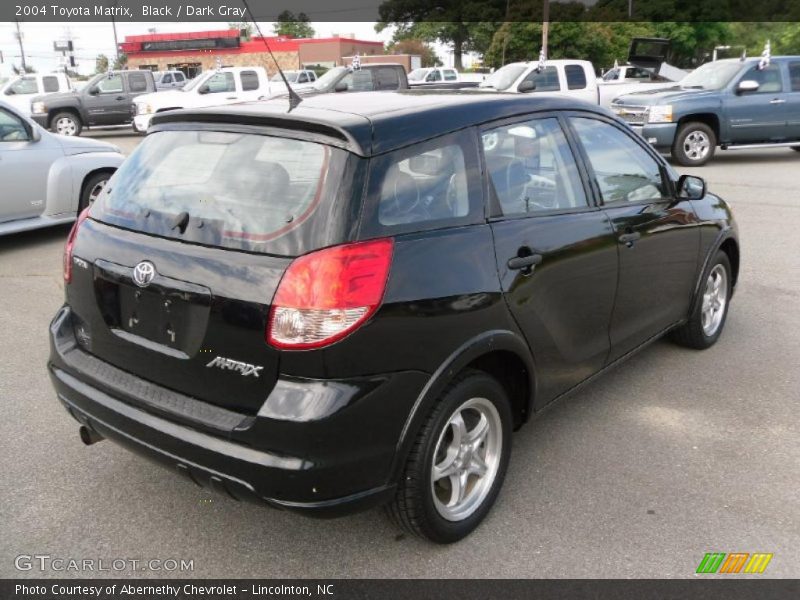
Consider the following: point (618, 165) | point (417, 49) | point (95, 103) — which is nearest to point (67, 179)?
point (618, 165)

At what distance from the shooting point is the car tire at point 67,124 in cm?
2219

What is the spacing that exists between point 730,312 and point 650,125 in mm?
8971

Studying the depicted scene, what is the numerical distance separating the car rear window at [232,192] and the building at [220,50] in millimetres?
55748

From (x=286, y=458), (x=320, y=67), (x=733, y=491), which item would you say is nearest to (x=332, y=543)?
(x=286, y=458)

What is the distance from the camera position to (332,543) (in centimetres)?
297

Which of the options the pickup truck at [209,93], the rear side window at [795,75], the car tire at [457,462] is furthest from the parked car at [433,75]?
the car tire at [457,462]

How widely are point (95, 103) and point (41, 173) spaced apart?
16559 mm

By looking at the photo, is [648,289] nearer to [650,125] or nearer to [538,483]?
[538,483]

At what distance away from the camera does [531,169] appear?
332 centimetres

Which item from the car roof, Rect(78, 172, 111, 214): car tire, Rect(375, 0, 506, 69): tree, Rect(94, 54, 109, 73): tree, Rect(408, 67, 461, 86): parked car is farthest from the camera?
Rect(94, 54, 109, 73): tree

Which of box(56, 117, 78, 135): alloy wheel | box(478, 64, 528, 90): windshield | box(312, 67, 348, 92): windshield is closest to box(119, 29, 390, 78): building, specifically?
box(56, 117, 78, 135): alloy wheel

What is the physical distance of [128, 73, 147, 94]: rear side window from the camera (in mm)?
23422

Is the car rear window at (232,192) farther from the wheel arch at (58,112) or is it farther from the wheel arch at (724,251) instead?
the wheel arch at (58,112)

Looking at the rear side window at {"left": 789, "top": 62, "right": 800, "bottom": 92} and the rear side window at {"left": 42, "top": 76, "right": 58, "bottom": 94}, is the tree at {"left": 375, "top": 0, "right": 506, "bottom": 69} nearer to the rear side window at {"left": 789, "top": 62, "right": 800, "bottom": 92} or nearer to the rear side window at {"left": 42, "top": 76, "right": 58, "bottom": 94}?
the rear side window at {"left": 42, "top": 76, "right": 58, "bottom": 94}
